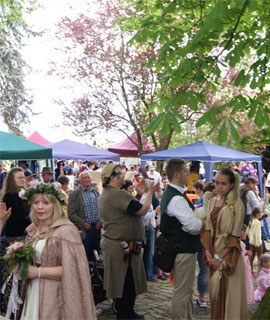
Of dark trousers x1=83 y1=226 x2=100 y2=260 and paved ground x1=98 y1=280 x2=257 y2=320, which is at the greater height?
dark trousers x1=83 y1=226 x2=100 y2=260

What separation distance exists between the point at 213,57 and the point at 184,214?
188 cm

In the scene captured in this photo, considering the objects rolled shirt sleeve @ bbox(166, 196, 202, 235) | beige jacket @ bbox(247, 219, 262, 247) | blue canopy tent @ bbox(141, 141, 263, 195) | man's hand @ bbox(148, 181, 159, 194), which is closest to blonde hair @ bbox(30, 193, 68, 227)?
rolled shirt sleeve @ bbox(166, 196, 202, 235)

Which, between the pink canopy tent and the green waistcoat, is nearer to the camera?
the green waistcoat

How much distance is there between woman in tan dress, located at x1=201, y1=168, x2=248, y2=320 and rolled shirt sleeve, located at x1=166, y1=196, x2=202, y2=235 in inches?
9.9

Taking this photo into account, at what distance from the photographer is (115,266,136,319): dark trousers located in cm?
591

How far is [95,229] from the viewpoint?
7453mm

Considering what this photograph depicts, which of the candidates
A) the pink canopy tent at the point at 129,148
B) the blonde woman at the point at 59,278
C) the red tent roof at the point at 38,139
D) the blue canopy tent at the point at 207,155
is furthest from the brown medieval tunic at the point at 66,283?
the red tent roof at the point at 38,139

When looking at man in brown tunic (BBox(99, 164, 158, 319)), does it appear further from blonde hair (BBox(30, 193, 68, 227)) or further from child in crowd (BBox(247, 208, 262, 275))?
child in crowd (BBox(247, 208, 262, 275))

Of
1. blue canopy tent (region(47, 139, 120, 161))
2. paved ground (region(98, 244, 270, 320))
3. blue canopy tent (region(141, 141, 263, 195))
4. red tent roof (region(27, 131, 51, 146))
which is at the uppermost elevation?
red tent roof (region(27, 131, 51, 146))

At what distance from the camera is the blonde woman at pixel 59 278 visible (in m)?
3.56

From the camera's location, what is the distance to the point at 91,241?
7496 mm

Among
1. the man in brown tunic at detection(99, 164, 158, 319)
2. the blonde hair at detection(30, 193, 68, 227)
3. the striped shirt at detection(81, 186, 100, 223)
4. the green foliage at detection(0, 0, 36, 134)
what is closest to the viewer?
the blonde hair at detection(30, 193, 68, 227)

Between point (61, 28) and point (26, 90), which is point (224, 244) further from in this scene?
point (26, 90)

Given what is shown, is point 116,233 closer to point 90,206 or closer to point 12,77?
point 90,206
